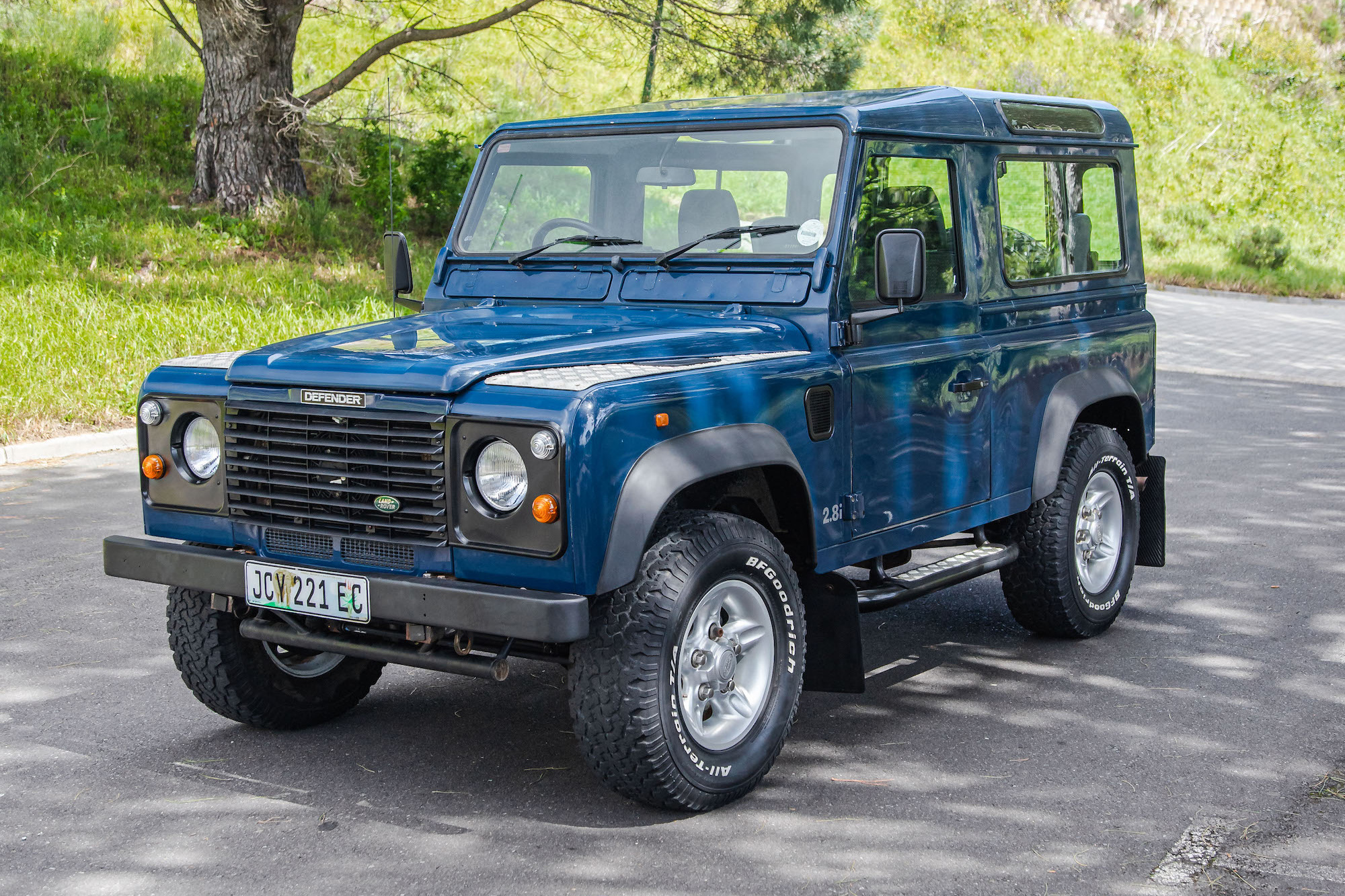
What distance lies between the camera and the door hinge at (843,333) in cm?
462

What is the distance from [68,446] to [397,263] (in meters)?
5.74

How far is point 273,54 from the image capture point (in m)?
17.8

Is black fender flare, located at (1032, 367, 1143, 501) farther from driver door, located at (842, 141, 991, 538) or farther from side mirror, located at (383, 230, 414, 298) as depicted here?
side mirror, located at (383, 230, 414, 298)

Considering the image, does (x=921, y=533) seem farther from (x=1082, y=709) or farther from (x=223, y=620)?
(x=223, y=620)

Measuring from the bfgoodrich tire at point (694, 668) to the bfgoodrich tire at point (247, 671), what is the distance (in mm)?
1342

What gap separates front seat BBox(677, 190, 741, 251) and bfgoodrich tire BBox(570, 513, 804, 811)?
1173 millimetres

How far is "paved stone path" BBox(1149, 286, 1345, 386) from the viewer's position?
52.0 feet

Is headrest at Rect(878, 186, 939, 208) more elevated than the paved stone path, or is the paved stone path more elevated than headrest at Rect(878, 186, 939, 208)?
headrest at Rect(878, 186, 939, 208)

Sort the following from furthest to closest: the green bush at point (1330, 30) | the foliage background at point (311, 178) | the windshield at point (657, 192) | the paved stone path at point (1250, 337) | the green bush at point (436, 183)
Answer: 1. the green bush at point (1330, 30)
2. the green bush at point (436, 183)
3. the paved stone path at point (1250, 337)
4. the foliage background at point (311, 178)
5. the windshield at point (657, 192)

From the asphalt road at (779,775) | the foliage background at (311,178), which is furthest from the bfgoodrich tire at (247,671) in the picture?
the foliage background at (311,178)

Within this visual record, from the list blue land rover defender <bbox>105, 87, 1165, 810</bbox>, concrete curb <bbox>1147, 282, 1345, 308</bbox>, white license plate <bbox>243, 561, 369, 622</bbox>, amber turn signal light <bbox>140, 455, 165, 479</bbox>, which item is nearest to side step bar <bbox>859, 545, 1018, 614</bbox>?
blue land rover defender <bbox>105, 87, 1165, 810</bbox>

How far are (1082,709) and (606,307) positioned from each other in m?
2.29

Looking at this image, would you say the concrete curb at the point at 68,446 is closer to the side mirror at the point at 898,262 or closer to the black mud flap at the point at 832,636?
the black mud flap at the point at 832,636

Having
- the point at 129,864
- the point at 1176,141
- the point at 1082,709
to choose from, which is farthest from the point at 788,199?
the point at 1176,141
